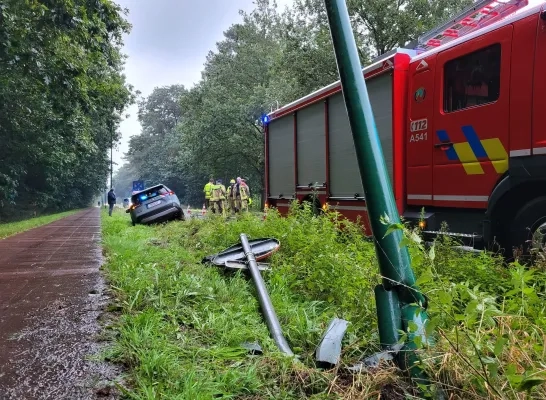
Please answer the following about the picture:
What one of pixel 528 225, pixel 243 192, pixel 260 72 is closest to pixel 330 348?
pixel 528 225

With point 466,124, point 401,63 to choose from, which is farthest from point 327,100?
point 466,124

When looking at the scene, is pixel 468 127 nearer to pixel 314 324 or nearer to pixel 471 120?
pixel 471 120

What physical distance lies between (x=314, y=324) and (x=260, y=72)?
31.4 meters

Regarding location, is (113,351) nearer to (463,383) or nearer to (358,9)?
(463,383)

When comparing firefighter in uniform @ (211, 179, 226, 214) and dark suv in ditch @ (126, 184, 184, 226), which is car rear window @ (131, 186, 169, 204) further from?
firefighter in uniform @ (211, 179, 226, 214)

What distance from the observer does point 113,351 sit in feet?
8.37

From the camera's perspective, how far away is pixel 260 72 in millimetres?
32406

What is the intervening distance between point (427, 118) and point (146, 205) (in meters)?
10.0

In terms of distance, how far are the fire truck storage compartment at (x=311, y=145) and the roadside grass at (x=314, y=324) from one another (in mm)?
2749

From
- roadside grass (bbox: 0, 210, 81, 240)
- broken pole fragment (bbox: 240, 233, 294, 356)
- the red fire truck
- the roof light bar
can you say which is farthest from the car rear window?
broken pole fragment (bbox: 240, 233, 294, 356)

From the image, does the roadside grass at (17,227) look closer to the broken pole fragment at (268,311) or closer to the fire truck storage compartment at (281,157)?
the fire truck storage compartment at (281,157)

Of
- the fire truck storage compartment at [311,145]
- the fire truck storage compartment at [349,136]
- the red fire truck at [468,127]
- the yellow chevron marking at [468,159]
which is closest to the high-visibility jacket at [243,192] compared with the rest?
the fire truck storage compartment at [311,145]

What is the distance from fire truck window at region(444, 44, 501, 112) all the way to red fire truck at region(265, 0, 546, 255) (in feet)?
0.04

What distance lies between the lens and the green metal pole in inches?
84.8
